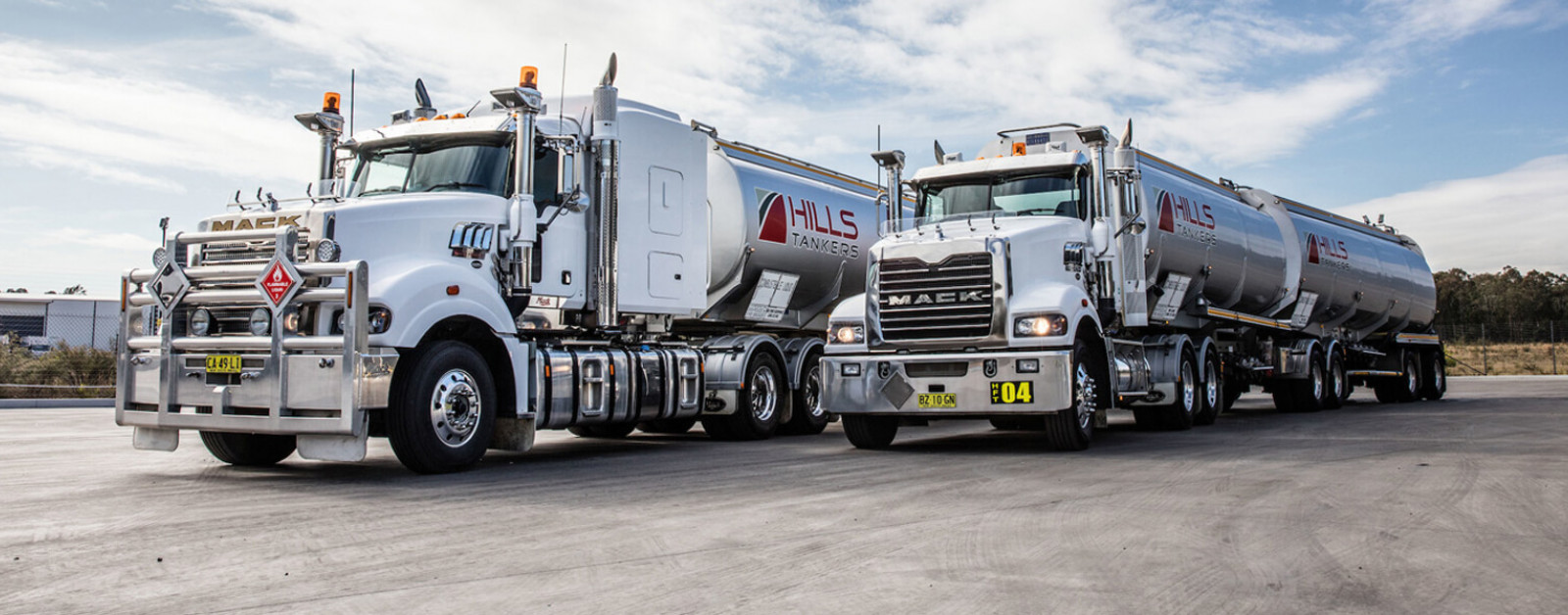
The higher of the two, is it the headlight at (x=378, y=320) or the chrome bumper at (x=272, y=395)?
the headlight at (x=378, y=320)

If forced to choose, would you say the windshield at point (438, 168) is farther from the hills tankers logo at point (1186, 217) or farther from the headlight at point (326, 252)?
the hills tankers logo at point (1186, 217)

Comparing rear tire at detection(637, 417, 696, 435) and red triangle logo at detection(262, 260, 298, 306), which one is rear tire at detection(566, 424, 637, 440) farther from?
red triangle logo at detection(262, 260, 298, 306)

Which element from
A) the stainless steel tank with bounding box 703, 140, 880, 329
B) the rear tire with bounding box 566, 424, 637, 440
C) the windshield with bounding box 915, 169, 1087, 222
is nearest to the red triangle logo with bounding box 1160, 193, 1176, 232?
the windshield with bounding box 915, 169, 1087, 222

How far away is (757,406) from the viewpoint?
1430 cm

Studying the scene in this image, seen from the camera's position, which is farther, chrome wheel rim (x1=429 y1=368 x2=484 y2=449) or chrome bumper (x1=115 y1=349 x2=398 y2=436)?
chrome wheel rim (x1=429 y1=368 x2=484 y2=449)

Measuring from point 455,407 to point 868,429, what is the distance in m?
4.56

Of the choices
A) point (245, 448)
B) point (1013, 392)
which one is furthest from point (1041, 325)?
point (245, 448)

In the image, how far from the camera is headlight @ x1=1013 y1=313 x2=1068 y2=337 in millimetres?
11250

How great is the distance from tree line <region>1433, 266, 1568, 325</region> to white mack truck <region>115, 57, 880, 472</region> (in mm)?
89077

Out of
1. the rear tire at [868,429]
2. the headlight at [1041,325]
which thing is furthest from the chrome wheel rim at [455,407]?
the headlight at [1041,325]

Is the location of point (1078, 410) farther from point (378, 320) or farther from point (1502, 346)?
point (1502, 346)

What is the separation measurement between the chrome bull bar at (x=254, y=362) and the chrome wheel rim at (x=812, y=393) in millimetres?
7004

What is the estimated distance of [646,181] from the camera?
492 inches

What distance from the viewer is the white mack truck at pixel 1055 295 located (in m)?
11.5
